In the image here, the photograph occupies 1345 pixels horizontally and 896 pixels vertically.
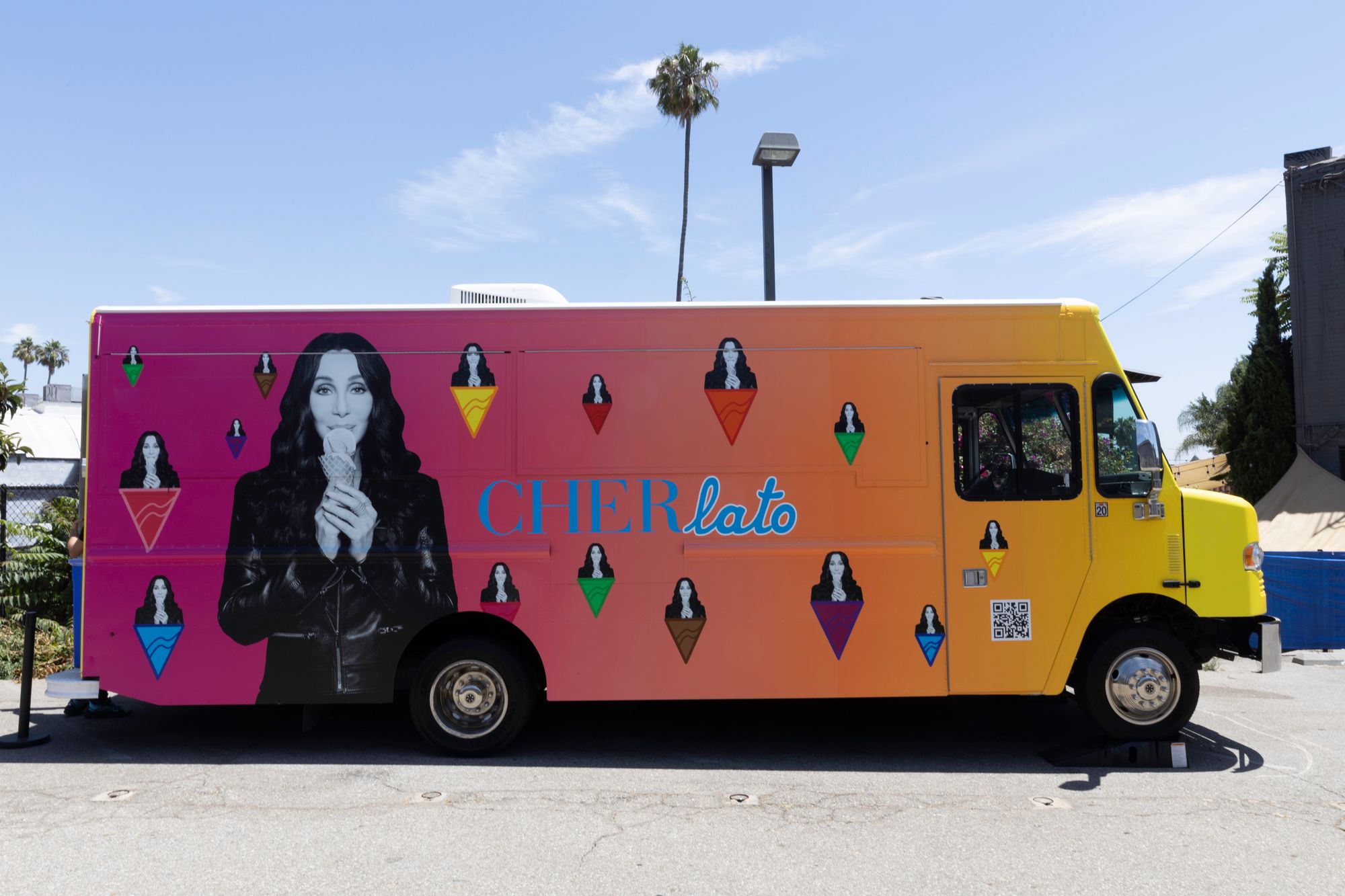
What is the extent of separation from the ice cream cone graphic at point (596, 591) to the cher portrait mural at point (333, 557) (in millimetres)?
915

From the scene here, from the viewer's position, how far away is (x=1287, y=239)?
21859mm

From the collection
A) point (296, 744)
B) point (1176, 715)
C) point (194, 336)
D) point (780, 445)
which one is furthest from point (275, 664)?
point (1176, 715)

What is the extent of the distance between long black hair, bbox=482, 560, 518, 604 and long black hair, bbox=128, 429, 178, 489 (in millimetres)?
2290

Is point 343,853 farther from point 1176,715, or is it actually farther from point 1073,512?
point 1176,715

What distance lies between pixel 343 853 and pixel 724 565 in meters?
2.93

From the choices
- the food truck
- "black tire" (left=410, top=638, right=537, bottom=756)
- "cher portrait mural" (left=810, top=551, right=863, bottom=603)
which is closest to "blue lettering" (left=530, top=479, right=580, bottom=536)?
the food truck

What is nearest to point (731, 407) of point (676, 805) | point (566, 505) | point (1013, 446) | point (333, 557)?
point (566, 505)

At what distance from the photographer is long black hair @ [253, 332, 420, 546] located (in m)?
6.25

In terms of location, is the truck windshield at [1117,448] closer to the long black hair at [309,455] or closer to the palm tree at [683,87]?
the long black hair at [309,455]

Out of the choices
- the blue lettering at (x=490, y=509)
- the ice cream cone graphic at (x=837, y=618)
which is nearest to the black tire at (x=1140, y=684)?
the ice cream cone graphic at (x=837, y=618)

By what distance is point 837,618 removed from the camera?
6.25 meters

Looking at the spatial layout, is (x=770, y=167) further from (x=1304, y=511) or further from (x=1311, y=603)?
(x=1304, y=511)

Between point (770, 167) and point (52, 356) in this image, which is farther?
point (52, 356)

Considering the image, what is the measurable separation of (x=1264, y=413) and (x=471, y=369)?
23295mm
